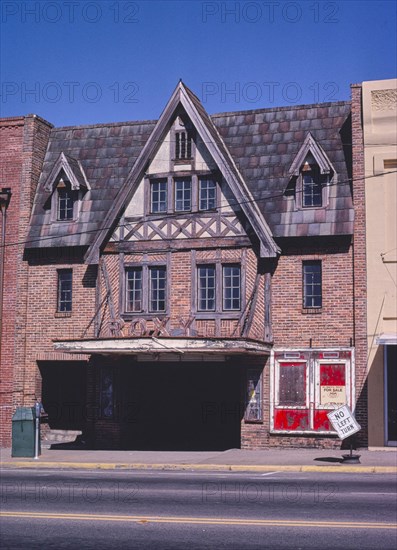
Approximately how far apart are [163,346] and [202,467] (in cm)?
359

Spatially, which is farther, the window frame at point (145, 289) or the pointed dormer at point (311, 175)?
the window frame at point (145, 289)

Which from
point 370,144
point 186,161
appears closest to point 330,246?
point 370,144

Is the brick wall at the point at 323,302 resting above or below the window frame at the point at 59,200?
below

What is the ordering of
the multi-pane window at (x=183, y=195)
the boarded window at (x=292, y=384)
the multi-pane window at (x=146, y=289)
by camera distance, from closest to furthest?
the boarded window at (x=292, y=384) → the multi-pane window at (x=146, y=289) → the multi-pane window at (x=183, y=195)

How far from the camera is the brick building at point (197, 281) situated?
82.6 feet

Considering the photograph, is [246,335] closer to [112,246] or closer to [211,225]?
[211,225]

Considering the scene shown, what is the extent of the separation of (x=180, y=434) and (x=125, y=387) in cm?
316

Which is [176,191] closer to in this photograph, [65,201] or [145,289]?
[145,289]

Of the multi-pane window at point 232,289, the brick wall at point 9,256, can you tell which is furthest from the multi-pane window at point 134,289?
the brick wall at point 9,256

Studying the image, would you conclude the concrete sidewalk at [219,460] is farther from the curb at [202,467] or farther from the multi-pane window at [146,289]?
the multi-pane window at [146,289]

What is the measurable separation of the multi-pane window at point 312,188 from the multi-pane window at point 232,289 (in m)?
2.93

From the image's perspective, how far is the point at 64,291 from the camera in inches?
1115

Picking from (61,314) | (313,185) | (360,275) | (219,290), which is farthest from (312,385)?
(61,314)

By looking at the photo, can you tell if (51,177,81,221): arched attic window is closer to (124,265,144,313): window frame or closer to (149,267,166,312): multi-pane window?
(124,265,144,313): window frame
